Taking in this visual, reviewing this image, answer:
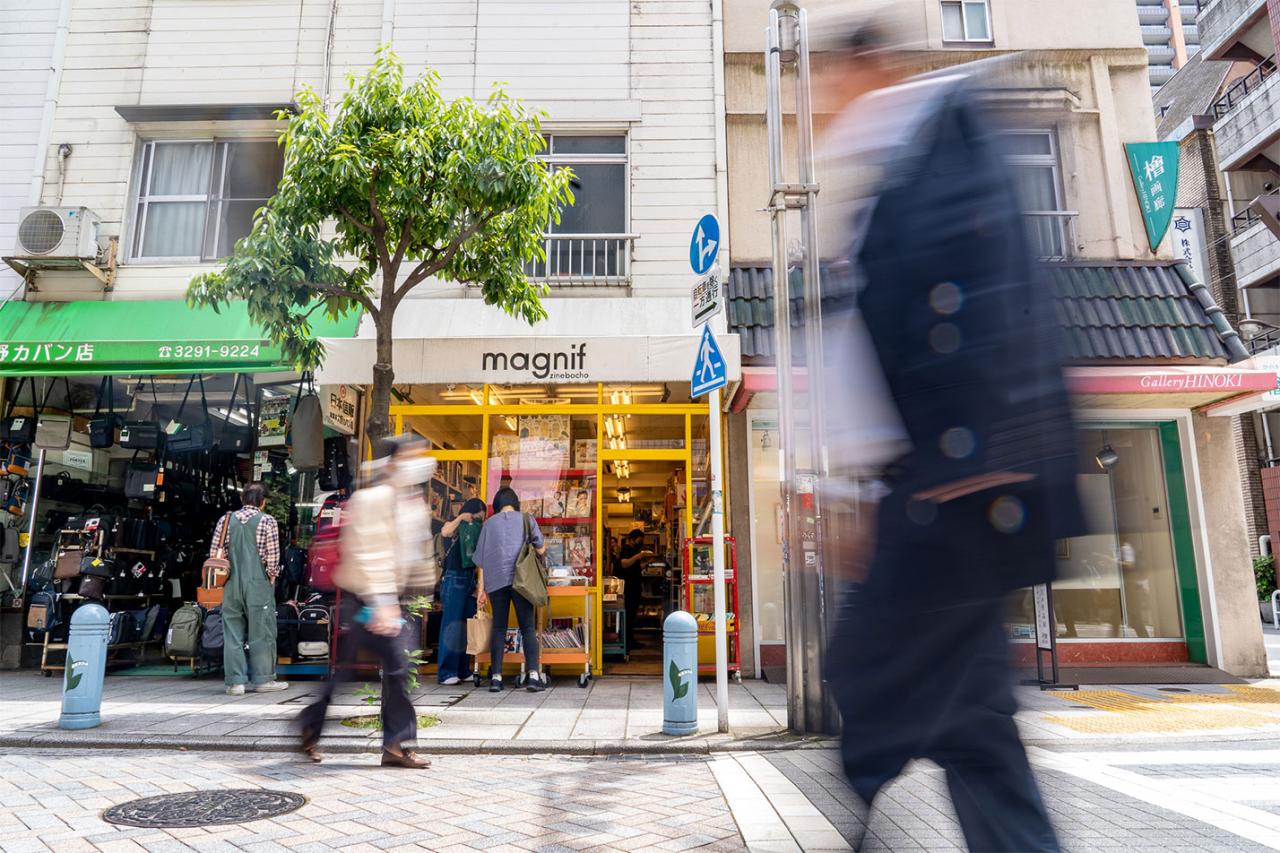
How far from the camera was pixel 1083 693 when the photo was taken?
799 cm

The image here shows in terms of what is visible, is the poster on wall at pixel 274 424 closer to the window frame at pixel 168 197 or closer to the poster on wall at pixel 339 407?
the poster on wall at pixel 339 407

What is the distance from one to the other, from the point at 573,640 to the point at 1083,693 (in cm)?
524

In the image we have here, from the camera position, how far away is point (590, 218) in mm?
10703

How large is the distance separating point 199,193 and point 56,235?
1847 millimetres

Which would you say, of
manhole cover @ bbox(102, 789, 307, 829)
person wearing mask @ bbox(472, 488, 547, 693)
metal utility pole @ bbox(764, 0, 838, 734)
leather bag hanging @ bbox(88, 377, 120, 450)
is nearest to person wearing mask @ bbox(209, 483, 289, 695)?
person wearing mask @ bbox(472, 488, 547, 693)

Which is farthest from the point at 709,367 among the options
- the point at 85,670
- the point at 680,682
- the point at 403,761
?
the point at 85,670

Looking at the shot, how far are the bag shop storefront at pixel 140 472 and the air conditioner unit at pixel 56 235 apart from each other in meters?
0.66

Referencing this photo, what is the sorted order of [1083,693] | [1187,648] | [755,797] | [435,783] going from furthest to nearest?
[1187,648] → [1083,693] → [435,783] → [755,797]

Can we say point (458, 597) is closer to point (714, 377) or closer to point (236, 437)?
point (714, 377)

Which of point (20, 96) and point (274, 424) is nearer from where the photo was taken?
point (274, 424)

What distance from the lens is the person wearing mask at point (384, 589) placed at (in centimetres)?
500

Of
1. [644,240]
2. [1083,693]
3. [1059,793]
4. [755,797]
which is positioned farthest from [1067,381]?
[644,240]

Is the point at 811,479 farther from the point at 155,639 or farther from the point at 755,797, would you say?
the point at 155,639

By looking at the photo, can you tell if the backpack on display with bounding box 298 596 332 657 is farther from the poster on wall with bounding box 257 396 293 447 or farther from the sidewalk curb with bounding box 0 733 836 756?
the sidewalk curb with bounding box 0 733 836 756
